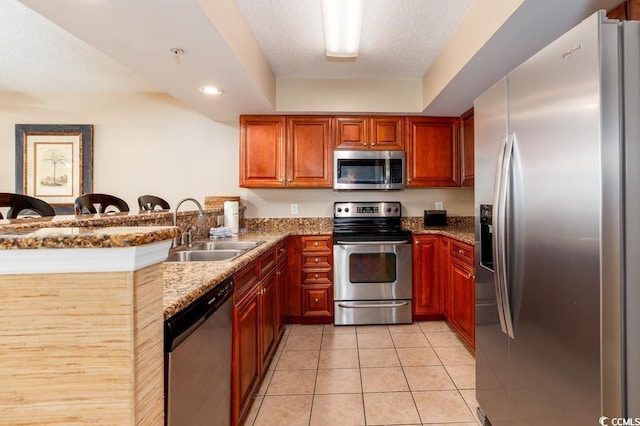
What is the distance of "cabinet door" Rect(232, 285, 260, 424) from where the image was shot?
1.43 m

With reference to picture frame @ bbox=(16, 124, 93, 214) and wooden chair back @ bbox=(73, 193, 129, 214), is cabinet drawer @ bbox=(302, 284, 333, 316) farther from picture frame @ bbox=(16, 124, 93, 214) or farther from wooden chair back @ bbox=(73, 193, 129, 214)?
picture frame @ bbox=(16, 124, 93, 214)

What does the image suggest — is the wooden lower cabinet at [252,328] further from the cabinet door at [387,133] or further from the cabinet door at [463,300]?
the cabinet door at [387,133]

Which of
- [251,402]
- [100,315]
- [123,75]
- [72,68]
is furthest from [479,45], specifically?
[72,68]

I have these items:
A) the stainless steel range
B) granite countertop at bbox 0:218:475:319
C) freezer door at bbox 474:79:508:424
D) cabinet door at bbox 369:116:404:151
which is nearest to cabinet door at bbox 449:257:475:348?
the stainless steel range

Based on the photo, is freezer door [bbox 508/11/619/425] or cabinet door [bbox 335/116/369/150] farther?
cabinet door [bbox 335/116/369/150]

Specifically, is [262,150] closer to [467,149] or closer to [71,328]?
[467,149]

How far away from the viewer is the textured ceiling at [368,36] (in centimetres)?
199

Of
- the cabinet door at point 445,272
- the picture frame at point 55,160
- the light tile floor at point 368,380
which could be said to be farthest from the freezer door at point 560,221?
the picture frame at point 55,160

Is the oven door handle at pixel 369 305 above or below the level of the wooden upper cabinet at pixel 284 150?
below

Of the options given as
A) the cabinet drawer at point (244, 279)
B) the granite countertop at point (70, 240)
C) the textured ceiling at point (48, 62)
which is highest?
the textured ceiling at point (48, 62)

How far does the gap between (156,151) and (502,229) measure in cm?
371

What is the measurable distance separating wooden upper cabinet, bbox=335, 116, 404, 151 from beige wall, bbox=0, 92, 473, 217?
618mm

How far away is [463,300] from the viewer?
2516 mm

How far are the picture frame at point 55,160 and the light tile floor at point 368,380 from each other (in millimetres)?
3164
